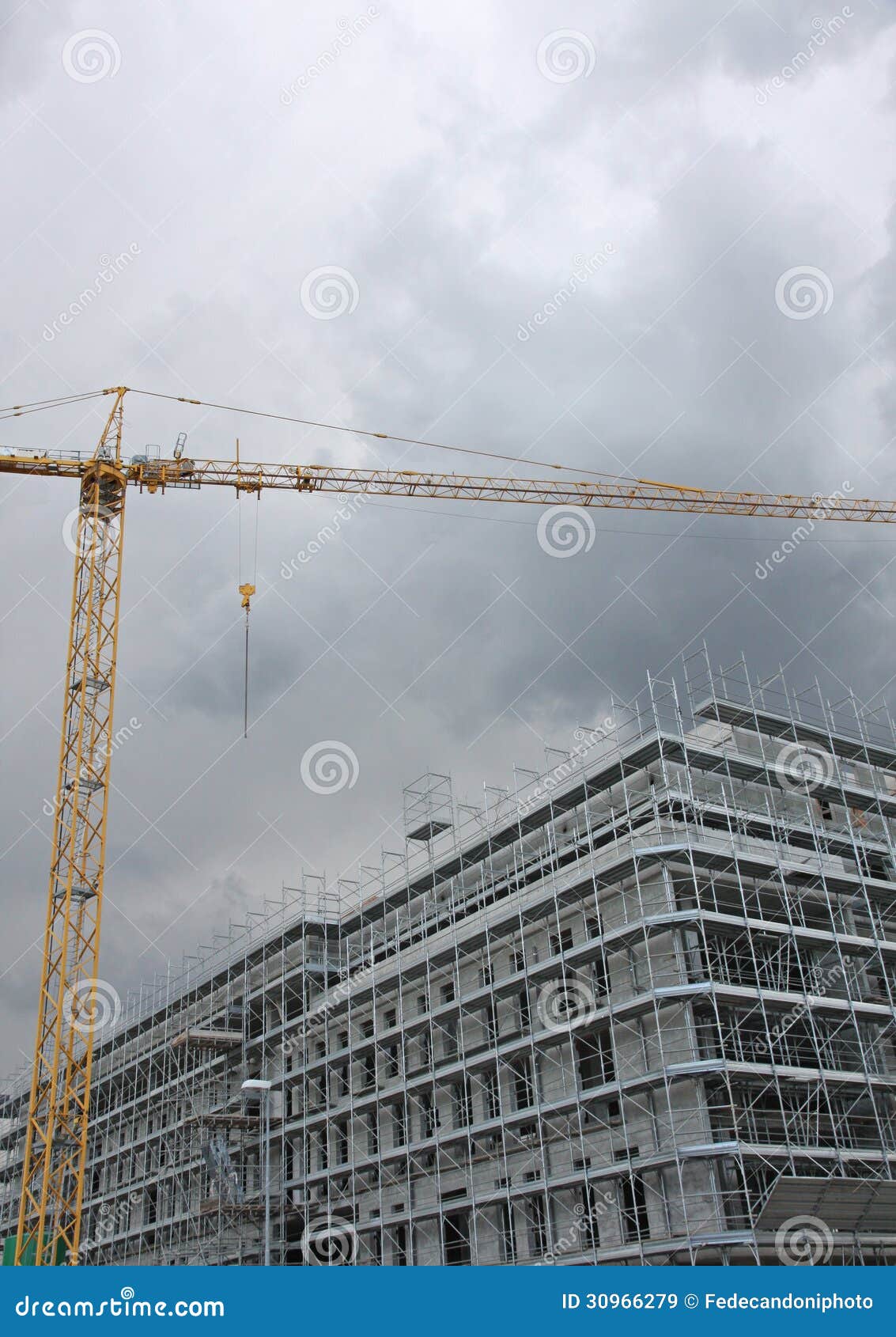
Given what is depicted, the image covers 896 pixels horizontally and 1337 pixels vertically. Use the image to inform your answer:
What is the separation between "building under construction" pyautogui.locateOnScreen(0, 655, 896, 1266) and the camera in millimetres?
29031

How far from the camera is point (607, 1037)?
3284cm

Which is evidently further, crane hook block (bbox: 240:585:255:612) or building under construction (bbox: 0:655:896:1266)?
crane hook block (bbox: 240:585:255:612)

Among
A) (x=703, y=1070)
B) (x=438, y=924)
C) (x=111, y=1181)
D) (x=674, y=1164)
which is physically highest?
(x=438, y=924)

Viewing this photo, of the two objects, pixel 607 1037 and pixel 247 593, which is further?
pixel 247 593

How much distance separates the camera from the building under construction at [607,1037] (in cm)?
2903

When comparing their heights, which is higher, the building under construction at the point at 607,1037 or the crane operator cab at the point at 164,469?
the crane operator cab at the point at 164,469

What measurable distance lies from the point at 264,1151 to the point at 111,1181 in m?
19.2

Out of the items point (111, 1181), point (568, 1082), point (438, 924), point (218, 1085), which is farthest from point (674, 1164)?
point (111, 1181)

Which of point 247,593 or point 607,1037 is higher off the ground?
point 247,593

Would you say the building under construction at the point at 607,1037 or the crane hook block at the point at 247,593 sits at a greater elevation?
the crane hook block at the point at 247,593

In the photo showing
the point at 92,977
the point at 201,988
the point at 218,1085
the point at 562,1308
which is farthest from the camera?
the point at 201,988

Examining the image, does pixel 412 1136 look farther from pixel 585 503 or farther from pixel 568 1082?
pixel 585 503

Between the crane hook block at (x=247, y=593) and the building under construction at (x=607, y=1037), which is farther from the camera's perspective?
the crane hook block at (x=247, y=593)

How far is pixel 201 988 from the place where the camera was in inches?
2135
